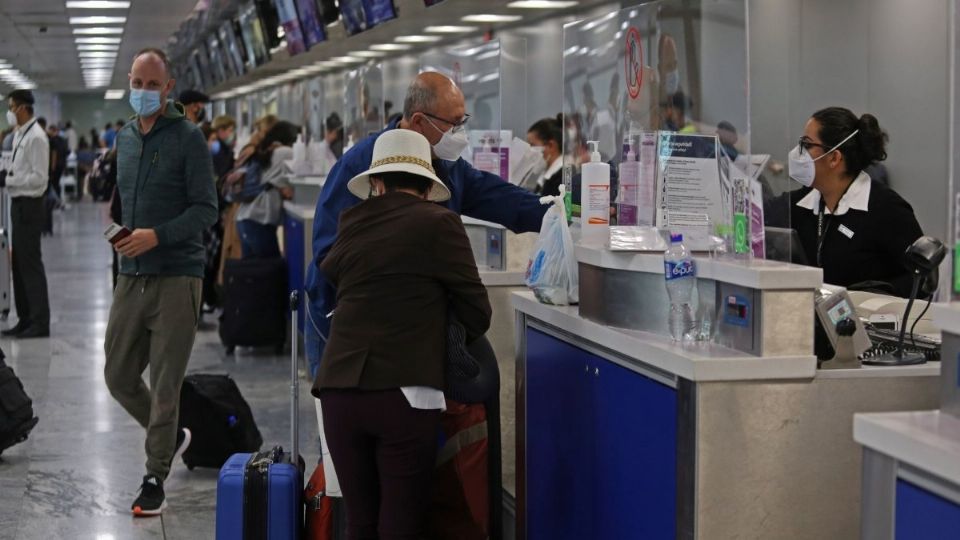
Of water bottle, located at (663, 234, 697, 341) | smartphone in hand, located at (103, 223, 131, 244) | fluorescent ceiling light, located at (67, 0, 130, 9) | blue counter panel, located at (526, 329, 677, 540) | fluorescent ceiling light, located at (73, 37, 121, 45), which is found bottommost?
blue counter panel, located at (526, 329, 677, 540)

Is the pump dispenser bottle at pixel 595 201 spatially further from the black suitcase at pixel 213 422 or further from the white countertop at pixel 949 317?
the black suitcase at pixel 213 422

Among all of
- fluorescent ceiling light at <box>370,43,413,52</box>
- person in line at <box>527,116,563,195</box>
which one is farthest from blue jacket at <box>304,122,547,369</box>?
fluorescent ceiling light at <box>370,43,413,52</box>

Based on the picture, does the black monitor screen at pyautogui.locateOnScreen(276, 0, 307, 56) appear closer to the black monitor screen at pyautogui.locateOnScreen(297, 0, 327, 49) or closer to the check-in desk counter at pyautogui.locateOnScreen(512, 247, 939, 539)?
the black monitor screen at pyautogui.locateOnScreen(297, 0, 327, 49)

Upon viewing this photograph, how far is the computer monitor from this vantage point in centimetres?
303

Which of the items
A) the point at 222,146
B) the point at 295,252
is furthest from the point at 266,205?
the point at 222,146

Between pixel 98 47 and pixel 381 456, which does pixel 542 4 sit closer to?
pixel 381 456

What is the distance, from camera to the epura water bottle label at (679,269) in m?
3.04

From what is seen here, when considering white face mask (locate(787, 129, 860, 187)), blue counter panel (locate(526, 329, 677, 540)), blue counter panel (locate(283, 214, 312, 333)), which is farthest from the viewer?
blue counter panel (locate(283, 214, 312, 333))

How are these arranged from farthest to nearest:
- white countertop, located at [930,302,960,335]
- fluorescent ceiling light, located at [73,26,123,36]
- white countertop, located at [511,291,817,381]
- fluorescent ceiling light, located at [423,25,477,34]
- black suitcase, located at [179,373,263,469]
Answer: fluorescent ceiling light, located at [73,26,123,36]
fluorescent ceiling light, located at [423,25,477,34]
black suitcase, located at [179,373,263,469]
white countertop, located at [511,291,817,381]
white countertop, located at [930,302,960,335]

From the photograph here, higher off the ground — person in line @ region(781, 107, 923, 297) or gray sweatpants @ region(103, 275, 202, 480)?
person in line @ region(781, 107, 923, 297)

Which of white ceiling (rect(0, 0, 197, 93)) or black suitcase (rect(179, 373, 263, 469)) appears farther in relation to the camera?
white ceiling (rect(0, 0, 197, 93))

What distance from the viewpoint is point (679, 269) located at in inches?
120

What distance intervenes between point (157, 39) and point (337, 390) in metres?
20.1

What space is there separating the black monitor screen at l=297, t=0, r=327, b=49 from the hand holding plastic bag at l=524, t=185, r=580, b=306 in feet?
28.4
